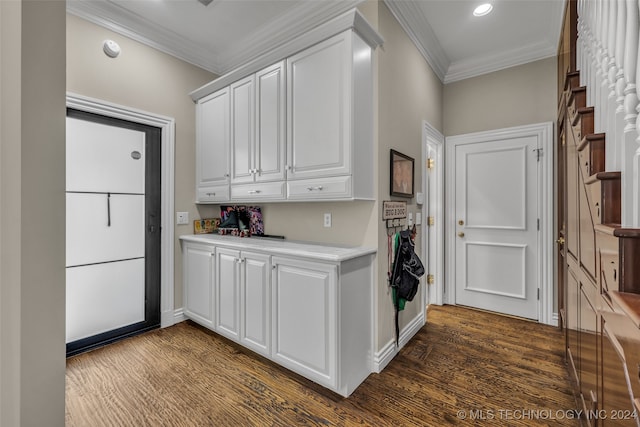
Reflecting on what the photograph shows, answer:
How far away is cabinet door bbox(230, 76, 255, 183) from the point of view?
2.58m

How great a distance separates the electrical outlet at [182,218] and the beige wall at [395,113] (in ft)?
6.91

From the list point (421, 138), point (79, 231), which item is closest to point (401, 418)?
point (421, 138)

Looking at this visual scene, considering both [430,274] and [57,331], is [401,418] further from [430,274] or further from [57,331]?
[430,274]

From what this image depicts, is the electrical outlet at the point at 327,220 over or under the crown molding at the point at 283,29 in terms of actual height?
under

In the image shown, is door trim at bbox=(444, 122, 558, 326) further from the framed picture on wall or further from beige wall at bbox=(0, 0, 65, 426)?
beige wall at bbox=(0, 0, 65, 426)

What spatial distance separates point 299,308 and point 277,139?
135cm

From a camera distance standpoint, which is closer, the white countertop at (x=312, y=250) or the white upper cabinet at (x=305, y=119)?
the white countertop at (x=312, y=250)

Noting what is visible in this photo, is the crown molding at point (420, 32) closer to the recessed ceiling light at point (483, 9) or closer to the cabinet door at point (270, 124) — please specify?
the recessed ceiling light at point (483, 9)

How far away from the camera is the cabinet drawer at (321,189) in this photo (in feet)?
6.48

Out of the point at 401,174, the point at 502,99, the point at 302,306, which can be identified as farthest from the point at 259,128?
the point at 502,99

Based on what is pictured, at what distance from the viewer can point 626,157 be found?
2.97ft

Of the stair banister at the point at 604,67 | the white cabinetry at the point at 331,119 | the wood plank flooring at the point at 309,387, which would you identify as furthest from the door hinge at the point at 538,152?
the white cabinetry at the point at 331,119

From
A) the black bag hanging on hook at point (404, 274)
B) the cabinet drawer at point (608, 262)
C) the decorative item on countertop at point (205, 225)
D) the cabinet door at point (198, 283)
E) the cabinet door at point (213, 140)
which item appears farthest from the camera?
the decorative item on countertop at point (205, 225)

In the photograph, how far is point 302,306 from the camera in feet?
6.36
